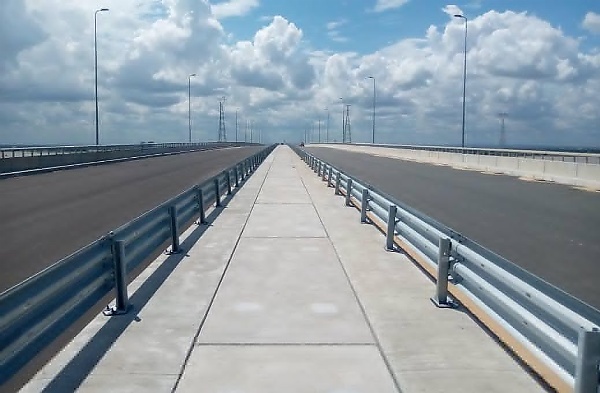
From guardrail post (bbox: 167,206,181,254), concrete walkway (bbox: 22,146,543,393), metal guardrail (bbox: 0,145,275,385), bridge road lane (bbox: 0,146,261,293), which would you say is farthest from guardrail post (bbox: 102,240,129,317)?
guardrail post (bbox: 167,206,181,254)

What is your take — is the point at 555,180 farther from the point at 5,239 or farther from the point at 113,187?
the point at 5,239

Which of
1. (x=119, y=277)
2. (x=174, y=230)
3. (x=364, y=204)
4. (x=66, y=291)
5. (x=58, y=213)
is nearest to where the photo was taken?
(x=66, y=291)

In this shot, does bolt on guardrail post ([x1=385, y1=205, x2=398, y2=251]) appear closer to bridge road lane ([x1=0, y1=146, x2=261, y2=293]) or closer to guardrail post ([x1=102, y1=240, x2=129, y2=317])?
guardrail post ([x1=102, y1=240, x2=129, y2=317])

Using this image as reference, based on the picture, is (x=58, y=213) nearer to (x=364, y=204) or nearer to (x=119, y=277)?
(x=364, y=204)

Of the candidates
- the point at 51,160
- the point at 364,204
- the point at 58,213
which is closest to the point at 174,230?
the point at 364,204

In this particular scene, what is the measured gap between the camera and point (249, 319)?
6758mm

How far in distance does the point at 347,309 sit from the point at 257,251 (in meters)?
3.73

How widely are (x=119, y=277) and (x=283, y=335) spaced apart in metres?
2.06

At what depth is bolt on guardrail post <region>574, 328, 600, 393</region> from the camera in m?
4.05

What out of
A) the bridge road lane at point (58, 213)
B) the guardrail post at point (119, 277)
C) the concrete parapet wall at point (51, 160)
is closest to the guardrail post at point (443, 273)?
the guardrail post at point (119, 277)

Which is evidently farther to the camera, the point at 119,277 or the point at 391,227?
the point at 391,227

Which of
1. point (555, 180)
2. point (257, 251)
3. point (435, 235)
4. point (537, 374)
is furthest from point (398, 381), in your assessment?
point (555, 180)

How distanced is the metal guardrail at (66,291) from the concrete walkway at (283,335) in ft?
1.12

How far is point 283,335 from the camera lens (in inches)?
246
